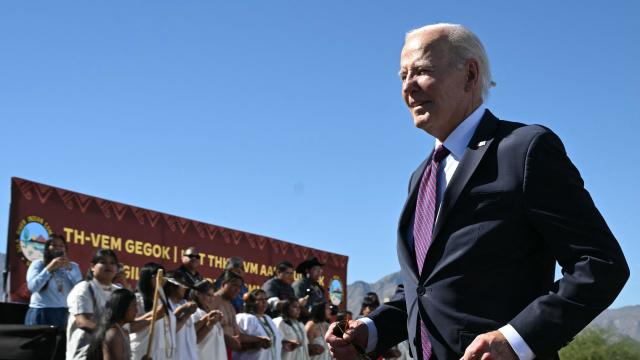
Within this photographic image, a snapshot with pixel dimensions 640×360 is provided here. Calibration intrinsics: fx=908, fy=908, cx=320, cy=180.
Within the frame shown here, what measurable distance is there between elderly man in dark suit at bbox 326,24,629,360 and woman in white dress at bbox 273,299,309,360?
958cm

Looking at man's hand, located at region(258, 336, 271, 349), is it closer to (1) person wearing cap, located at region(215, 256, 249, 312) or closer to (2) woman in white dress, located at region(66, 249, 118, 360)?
(1) person wearing cap, located at region(215, 256, 249, 312)

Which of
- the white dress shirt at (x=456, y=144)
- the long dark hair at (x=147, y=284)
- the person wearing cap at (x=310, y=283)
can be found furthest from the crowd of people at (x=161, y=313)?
the white dress shirt at (x=456, y=144)

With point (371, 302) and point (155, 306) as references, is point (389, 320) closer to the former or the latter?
point (155, 306)

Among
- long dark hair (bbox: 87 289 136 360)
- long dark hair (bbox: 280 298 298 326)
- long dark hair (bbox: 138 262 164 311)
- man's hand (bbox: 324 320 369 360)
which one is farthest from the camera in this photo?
long dark hair (bbox: 280 298 298 326)

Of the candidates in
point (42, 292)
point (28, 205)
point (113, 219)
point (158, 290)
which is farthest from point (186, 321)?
point (113, 219)

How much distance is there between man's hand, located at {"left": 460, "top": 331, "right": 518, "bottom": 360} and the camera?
2.52 m

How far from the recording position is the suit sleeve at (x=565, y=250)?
8.38 feet

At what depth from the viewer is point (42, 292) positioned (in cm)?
1018

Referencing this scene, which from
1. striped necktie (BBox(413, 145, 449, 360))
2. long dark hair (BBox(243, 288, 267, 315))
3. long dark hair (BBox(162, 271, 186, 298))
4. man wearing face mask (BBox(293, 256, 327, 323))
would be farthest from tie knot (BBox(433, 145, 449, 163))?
man wearing face mask (BBox(293, 256, 327, 323))

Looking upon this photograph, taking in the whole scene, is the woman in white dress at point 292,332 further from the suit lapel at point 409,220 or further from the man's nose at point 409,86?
the man's nose at point 409,86

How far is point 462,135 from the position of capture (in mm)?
3051

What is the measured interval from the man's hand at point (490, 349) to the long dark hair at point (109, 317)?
6.72m

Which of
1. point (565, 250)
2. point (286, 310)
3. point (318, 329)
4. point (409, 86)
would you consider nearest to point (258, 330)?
point (286, 310)

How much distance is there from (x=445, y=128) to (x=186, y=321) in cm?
771
